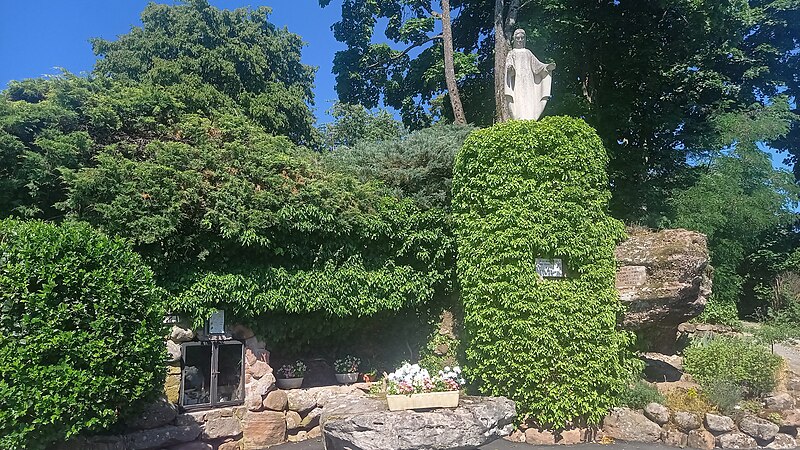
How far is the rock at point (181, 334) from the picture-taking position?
23.5 feet

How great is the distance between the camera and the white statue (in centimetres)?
855

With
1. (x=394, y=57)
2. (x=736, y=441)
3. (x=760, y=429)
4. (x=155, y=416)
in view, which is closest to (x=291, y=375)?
(x=155, y=416)

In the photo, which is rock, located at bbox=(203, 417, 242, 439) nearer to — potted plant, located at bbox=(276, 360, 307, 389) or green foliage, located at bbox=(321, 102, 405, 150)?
potted plant, located at bbox=(276, 360, 307, 389)

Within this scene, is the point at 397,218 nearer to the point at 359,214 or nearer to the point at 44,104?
the point at 359,214

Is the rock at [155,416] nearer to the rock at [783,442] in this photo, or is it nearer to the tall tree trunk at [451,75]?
the rock at [783,442]

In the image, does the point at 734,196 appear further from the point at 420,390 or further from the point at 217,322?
the point at 217,322

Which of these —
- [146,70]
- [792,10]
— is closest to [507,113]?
[146,70]

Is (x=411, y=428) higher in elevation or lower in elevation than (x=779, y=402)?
higher

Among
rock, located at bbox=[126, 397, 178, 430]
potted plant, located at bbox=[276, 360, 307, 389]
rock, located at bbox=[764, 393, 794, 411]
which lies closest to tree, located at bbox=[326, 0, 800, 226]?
rock, located at bbox=[764, 393, 794, 411]

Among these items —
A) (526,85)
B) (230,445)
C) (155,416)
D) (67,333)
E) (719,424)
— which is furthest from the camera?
(526,85)

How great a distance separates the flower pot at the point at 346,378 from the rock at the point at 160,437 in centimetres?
219

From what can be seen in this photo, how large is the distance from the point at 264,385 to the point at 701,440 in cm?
573

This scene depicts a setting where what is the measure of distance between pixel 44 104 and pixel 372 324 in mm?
5910

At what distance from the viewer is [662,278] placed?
25.3ft
